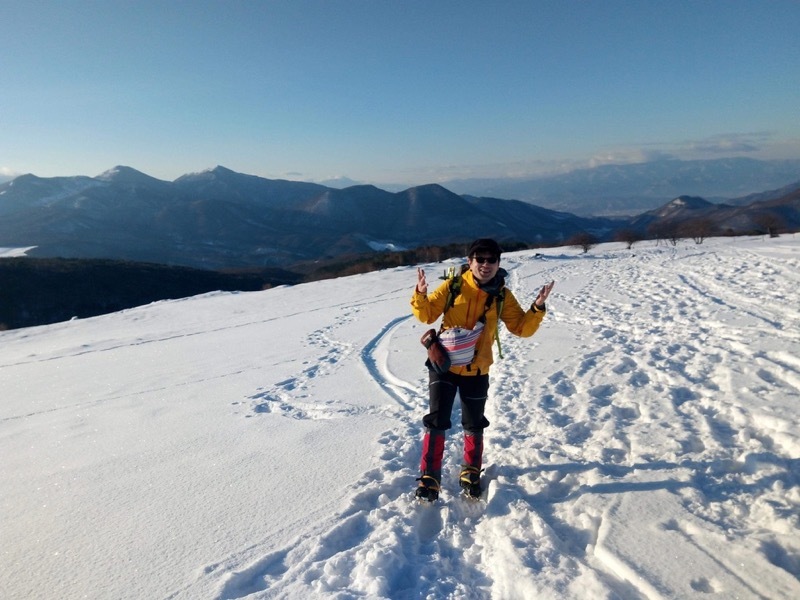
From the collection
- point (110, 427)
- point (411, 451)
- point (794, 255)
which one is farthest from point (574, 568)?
point (794, 255)

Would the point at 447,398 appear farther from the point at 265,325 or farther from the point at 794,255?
the point at 794,255

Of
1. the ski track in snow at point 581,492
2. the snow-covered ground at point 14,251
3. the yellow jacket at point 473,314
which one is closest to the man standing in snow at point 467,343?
the yellow jacket at point 473,314

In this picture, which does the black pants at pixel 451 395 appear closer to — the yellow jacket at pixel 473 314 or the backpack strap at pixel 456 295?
the yellow jacket at pixel 473 314

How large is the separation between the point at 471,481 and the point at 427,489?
39cm

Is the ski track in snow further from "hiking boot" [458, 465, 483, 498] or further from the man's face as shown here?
the man's face

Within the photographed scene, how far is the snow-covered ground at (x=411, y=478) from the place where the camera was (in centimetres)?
299

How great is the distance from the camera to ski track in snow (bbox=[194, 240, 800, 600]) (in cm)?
289

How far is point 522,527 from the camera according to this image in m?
3.45

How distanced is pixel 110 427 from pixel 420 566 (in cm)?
526

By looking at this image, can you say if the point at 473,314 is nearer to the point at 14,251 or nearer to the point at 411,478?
the point at 411,478

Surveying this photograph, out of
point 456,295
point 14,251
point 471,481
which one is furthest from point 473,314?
point 14,251

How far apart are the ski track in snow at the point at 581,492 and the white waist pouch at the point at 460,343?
115 centimetres

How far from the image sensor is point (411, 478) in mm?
4293

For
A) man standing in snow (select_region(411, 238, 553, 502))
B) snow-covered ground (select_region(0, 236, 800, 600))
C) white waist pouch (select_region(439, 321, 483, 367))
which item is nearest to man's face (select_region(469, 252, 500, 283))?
man standing in snow (select_region(411, 238, 553, 502))
